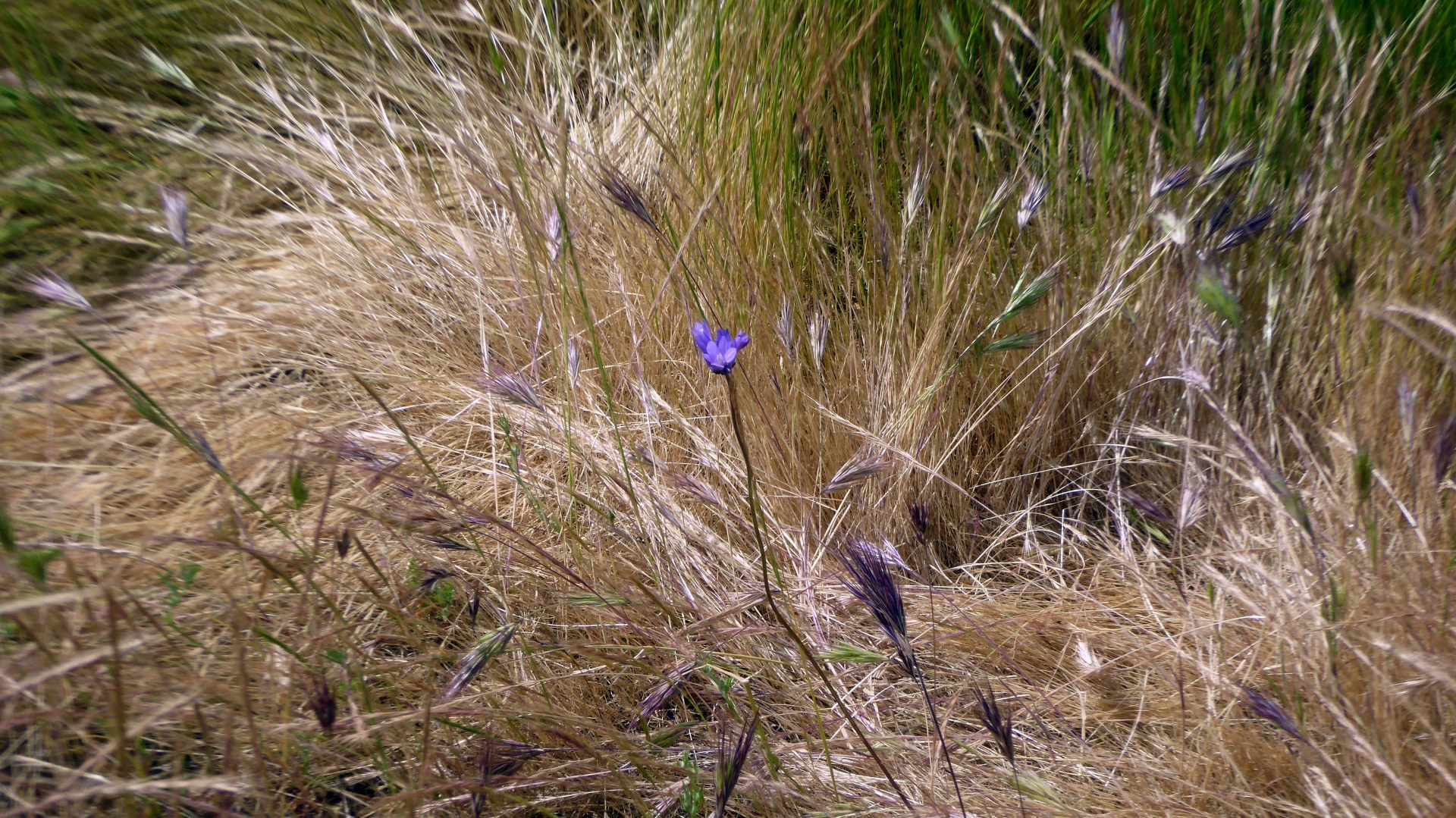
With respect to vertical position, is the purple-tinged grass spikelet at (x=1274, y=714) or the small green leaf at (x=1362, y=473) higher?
the small green leaf at (x=1362, y=473)

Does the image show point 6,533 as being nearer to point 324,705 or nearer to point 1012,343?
point 324,705

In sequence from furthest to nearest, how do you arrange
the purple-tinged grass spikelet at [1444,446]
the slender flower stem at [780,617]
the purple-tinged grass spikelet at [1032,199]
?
the purple-tinged grass spikelet at [1032,199] < the purple-tinged grass spikelet at [1444,446] < the slender flower stem at [780,617]

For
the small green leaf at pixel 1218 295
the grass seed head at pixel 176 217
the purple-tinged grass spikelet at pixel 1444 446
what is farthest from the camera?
the grass seed head at pixel 176 217

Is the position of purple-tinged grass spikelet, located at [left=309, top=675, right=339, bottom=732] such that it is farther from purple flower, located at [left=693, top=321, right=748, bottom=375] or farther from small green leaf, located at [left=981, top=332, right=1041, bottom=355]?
small green leaf, located at [left=981, top=332, right=1041, bottom=355]

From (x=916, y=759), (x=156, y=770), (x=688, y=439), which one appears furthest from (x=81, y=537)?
(x=916, y=759)

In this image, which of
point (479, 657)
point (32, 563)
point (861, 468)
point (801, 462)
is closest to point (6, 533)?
point (32, 563)

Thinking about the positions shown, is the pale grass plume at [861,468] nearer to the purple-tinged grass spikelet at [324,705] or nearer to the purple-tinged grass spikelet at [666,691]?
the purple-tinged grass spikelet at [666,691]

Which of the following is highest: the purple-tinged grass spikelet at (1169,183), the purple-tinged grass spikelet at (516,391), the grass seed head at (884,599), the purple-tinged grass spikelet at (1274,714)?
the purple-tinged grass spikelet at (516,391)

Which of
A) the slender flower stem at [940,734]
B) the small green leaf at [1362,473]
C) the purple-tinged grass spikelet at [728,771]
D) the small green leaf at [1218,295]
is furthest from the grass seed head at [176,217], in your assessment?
the small green leaf at [1362,473]


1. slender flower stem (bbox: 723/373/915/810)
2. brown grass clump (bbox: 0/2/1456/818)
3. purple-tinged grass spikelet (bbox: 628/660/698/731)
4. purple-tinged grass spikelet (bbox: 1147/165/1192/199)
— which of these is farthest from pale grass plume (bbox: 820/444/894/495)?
purple-tinged grass spikelet (bbox: 1147/165/1192/199)
